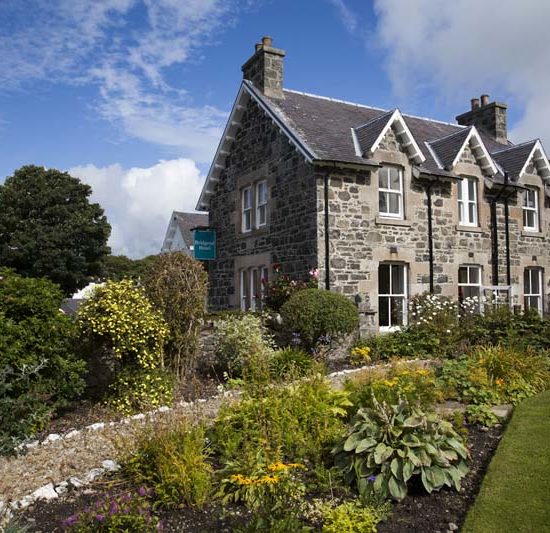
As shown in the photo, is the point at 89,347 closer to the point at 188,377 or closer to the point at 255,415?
the point at 188,377

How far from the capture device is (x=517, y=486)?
488 cm

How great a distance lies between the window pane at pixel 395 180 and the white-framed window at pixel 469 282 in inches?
144

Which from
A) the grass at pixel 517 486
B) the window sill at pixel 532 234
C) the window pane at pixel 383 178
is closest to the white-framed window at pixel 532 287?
the window sill at pixel 532 234

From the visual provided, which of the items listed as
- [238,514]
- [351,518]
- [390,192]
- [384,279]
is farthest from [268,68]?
[351,518]

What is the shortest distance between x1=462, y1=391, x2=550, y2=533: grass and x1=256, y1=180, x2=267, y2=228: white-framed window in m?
12.0

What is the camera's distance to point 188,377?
10000mm

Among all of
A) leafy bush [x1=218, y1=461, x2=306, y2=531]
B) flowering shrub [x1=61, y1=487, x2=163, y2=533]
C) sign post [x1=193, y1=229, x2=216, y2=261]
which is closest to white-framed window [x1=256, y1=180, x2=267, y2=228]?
sign post [x1=193, y1=229, x2=216, y2=261]

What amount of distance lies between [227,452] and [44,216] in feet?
96.5

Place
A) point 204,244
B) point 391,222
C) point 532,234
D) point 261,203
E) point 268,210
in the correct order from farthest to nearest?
point 204,244 → point 532,234 → point 261,203 → point 268,210 → point 391,222

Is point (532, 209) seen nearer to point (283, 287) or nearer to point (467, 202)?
point (467, 202)

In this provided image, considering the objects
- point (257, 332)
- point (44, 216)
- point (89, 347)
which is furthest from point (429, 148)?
point (44, 216)

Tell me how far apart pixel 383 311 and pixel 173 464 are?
37.8 feet

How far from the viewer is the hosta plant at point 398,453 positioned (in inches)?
191

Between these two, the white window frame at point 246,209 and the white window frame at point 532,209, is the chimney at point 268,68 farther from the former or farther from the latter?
the white window frame at point 532,209
